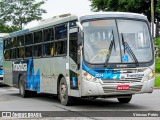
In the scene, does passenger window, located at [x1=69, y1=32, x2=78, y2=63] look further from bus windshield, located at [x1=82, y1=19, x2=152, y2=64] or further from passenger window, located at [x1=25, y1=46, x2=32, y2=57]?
passenger window, located at [x1=25, y1=46, x2=32, y2=57]

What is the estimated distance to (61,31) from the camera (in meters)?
16.0

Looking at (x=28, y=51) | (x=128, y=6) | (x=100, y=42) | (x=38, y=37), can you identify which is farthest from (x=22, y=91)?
(x=128, y=6)

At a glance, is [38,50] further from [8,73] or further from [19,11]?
[19,11]

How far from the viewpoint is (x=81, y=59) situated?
554 inches

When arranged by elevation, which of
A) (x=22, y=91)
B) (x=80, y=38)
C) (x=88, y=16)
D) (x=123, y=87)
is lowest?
(x=22, y=91)

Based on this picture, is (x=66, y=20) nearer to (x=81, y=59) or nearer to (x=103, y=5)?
(x=81, y=59)

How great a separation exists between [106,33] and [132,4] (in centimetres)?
3647

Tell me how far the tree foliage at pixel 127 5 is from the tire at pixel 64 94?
35.2 m

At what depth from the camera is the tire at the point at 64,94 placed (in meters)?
15.3

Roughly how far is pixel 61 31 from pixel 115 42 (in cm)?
250

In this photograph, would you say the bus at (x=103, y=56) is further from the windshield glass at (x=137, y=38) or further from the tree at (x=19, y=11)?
the tree at (x=19, y=11)

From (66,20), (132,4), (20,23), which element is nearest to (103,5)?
(132,4)

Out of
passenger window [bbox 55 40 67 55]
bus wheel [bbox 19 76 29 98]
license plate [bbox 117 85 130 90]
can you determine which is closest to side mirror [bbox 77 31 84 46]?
passenger window [bbox 55 40 67 55]

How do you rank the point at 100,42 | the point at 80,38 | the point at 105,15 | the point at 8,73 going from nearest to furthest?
the point at 80,38
the point at 100,42
the point at 105,15
the point at 8,73
